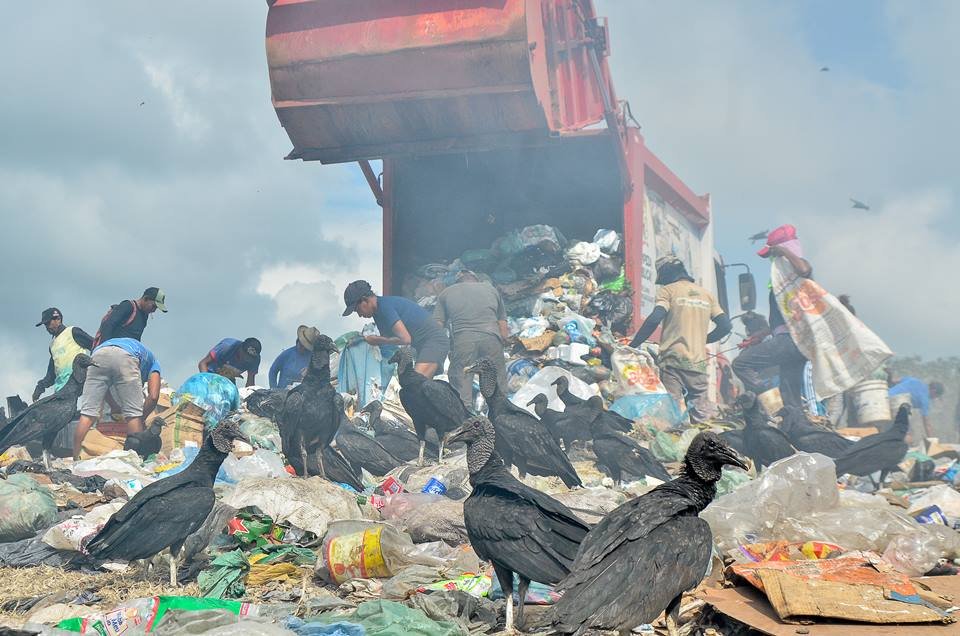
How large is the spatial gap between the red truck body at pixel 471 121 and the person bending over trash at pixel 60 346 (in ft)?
12.3

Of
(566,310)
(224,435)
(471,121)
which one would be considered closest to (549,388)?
(566,310)

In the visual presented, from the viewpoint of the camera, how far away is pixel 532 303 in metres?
12.8

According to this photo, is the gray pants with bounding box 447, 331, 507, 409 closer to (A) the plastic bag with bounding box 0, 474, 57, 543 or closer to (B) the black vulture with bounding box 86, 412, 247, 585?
(A) the plastic bag with bounding box 0, 474, 57, 543

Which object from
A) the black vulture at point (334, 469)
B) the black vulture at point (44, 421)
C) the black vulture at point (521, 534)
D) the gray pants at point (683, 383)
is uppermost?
the gray pants at point (683, 383)

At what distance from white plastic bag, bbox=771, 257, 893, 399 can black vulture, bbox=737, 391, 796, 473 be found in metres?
2.32

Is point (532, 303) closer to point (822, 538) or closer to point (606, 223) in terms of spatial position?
point (606, 223)

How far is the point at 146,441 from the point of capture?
30.0ft

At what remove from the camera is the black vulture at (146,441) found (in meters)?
9.16

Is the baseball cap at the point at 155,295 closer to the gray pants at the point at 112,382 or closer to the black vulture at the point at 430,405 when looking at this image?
the gray pants at the point at 112,382

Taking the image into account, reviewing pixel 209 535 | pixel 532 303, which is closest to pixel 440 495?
pixel 209 535

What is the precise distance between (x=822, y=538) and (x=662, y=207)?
9.41 metres

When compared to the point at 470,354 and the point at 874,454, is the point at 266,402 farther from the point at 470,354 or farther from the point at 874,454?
the point at 874,454

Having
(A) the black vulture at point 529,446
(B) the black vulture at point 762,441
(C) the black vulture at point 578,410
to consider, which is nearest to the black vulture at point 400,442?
(A) the black vulture at point 529,446

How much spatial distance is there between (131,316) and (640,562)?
8.17m
